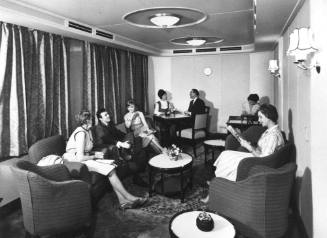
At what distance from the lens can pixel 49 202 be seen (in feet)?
8.43

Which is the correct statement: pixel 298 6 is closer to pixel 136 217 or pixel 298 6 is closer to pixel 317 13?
pixel 317 13

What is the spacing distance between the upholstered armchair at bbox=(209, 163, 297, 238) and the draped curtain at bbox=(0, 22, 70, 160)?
111 inches

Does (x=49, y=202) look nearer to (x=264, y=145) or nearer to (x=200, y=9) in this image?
(x=264, y=145)

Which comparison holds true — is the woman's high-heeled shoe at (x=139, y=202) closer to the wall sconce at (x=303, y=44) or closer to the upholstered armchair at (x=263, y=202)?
the upholstered armchair at (x=263, y=202)

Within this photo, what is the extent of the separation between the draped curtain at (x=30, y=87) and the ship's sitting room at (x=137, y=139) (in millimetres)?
15

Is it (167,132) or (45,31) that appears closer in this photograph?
(45,31)

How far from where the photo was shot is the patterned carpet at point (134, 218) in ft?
9.60

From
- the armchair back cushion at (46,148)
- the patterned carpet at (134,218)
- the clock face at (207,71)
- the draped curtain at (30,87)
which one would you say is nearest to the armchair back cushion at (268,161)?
the patterned carpet at (134,218)

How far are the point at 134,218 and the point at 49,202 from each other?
106 centimetres

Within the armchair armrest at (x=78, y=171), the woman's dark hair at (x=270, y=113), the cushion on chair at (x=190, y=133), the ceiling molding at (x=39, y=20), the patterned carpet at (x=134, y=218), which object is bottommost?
the patterned carpet at (x=134, y=218)

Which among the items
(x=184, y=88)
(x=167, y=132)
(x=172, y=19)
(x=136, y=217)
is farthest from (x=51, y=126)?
(x=184, y=88)

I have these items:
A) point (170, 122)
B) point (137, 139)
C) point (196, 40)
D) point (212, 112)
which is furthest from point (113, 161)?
point (212, 112)

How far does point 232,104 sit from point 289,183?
546cm

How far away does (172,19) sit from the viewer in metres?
3.75
